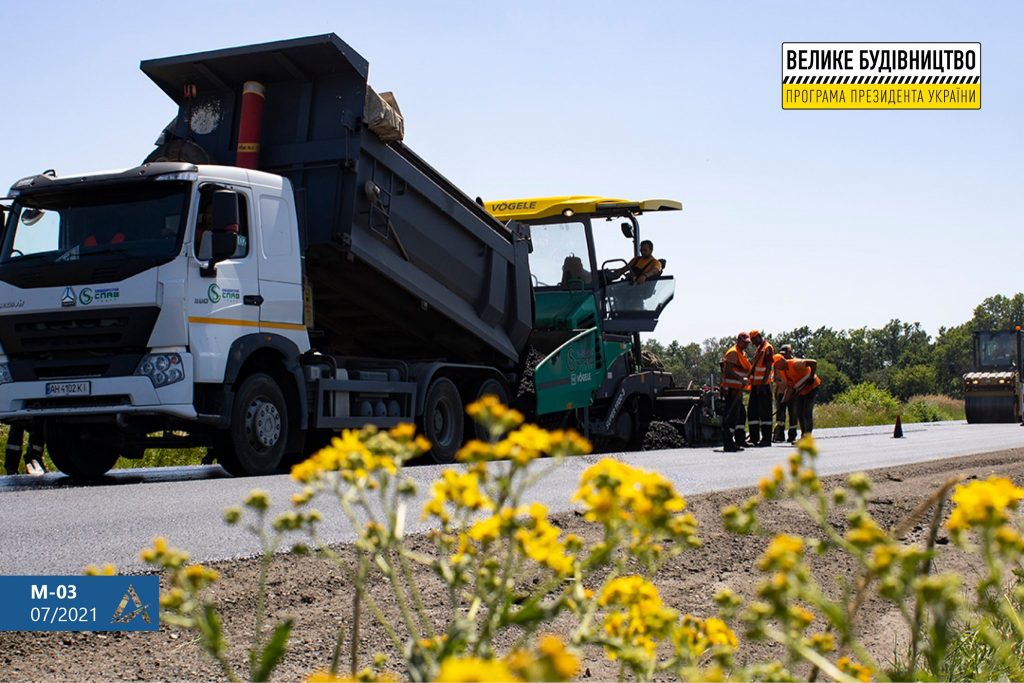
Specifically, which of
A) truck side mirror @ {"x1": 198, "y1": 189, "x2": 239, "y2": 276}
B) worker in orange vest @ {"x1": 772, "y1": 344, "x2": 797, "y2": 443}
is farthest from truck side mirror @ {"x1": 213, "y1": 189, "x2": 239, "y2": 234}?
worker in orange vest @ {"x1": 772, "y1": 344, "x2": 797, "y2": 443}

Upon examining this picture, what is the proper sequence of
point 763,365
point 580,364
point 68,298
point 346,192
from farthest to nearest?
Answer: 1. point 763,365
2. point 580,364
3. point 346,192
4. point 68,298

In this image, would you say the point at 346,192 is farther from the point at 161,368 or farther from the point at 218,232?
the point at 161,368

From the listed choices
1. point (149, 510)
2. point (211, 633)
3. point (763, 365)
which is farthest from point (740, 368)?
point (211, 633)

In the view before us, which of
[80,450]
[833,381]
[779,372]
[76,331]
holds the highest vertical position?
[833,381]

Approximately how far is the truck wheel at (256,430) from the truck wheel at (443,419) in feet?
Result: 7.31

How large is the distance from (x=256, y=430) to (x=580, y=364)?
18.7ft

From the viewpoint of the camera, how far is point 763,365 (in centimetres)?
1712

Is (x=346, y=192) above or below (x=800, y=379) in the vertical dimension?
above

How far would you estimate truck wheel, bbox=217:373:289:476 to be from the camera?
9.62 m

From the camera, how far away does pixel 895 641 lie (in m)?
4.38

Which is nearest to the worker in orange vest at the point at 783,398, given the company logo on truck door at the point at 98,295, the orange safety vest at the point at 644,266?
the orange safety vest at the point at 644,266

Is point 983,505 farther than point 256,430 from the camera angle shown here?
No

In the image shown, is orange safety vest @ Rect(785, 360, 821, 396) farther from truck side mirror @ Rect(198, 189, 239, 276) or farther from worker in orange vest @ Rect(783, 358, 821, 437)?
truck side mirror @ Rect(198, 189, 239, 276)

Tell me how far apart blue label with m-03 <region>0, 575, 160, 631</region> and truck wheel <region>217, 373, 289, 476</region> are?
218 inches
